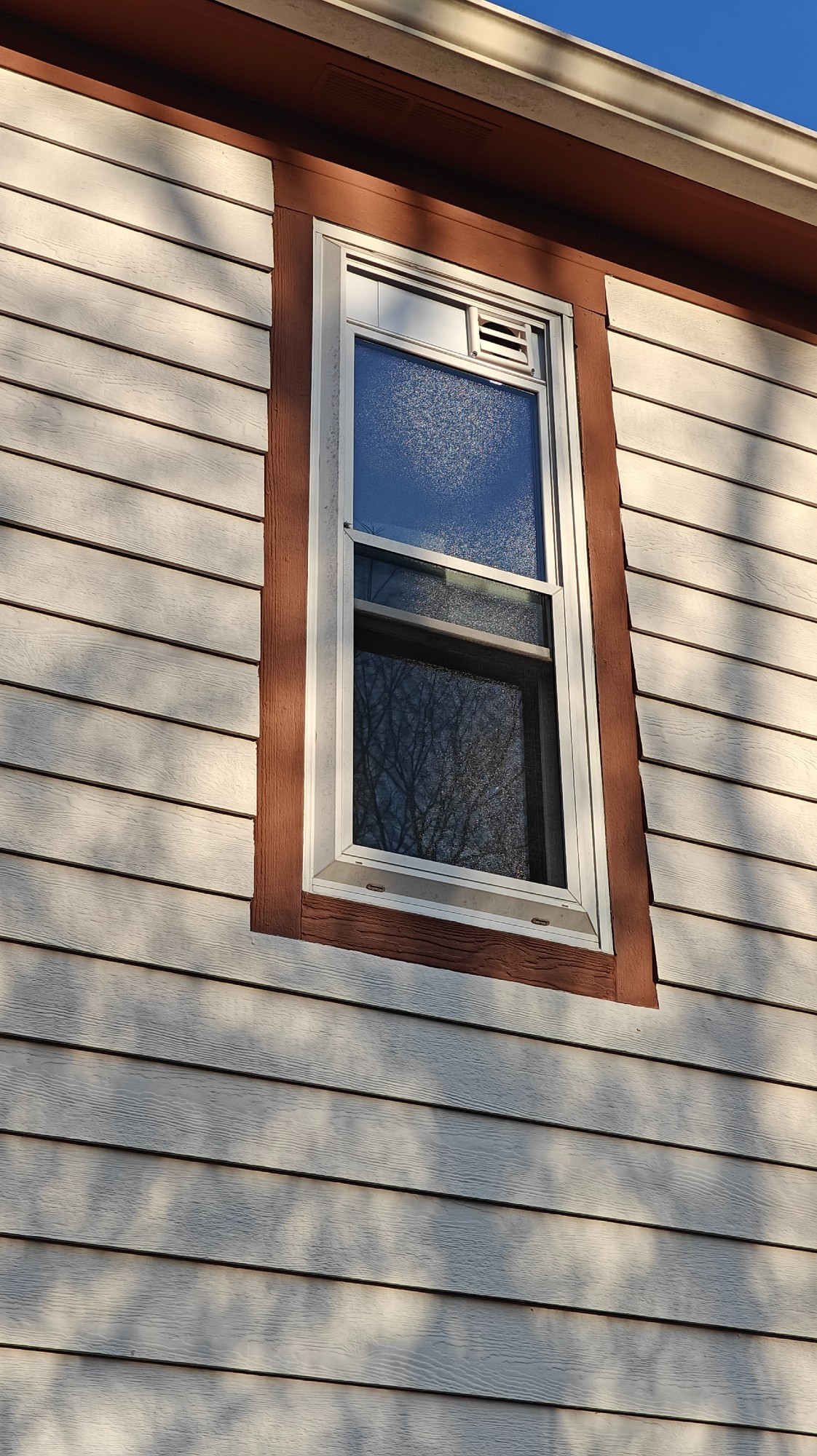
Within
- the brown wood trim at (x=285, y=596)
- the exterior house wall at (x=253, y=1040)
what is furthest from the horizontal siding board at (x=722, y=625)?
the brown wood trim at (x=285, y=596)

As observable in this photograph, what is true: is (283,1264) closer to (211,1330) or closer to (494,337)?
(211,1330)

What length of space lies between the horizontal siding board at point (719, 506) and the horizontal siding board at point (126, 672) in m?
1.33

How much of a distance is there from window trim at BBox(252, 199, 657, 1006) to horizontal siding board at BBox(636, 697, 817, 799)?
0.07 meters

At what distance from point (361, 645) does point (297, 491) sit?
1.33 feet

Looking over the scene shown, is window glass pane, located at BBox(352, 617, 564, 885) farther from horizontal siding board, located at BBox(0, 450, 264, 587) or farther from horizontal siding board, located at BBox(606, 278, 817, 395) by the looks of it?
horizontal siding board, located at BBox(606, 278, 817, 395)

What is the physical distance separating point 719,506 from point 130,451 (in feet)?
5.48

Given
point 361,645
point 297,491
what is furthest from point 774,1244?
point 297,491

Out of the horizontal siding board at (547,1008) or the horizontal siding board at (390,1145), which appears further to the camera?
the horizontal siding board at (547,1008)

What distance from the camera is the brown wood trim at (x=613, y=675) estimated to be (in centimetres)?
359

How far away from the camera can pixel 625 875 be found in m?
3.66

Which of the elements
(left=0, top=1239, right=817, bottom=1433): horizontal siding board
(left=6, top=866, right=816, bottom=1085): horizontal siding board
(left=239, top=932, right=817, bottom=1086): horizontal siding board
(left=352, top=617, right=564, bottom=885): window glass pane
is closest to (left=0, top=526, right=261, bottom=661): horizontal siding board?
(left=352, top=617, right=564, bottom=885): window glass pane

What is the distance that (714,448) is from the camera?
14.2 ft

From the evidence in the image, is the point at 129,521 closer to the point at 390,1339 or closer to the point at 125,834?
the point at 125,834

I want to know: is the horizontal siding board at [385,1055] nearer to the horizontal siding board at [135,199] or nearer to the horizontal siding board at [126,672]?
the horizontal siding board at [126,672]
